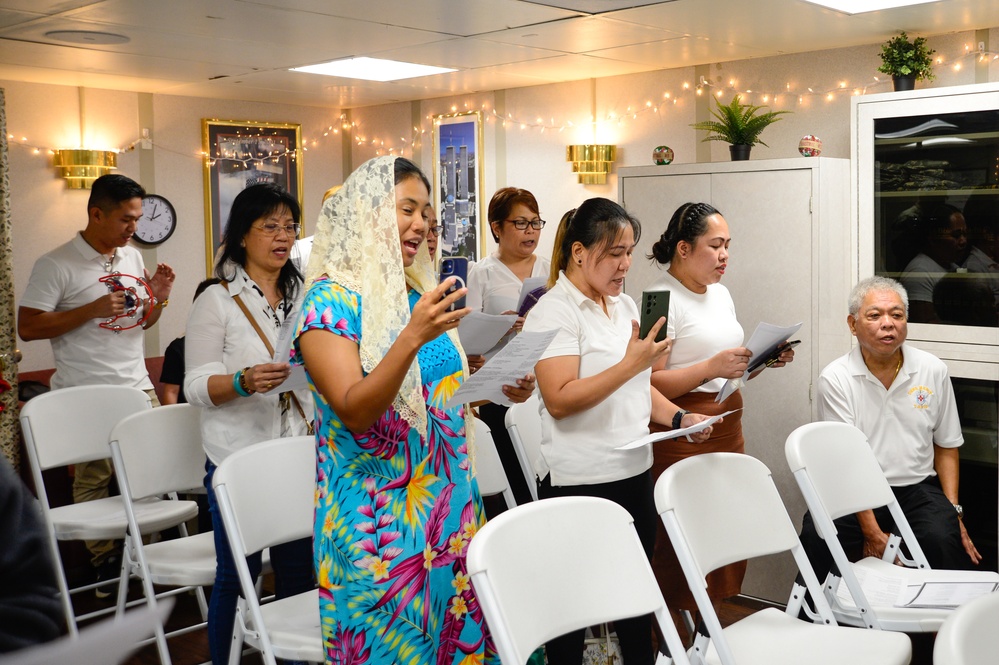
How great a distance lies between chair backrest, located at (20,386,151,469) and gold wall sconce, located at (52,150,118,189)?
3478mm

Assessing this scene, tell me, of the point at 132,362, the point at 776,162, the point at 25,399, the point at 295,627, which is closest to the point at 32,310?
the point at 132,362

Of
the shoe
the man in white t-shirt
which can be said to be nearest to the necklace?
the man in white t-shirt

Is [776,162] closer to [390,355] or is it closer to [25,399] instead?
[390,355]

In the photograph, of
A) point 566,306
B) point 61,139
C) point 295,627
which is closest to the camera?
point 295,627

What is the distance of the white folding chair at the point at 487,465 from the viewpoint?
3.24 metres

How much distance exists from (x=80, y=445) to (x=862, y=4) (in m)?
3.64

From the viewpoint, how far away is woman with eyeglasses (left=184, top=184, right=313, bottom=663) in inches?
113

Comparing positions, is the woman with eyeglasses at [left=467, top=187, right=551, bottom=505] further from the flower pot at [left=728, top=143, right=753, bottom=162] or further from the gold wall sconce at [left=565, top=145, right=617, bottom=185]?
the gold wall sconce at [left=565, top=145, right=617, bottom=185]

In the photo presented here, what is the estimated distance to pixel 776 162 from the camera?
442 cm

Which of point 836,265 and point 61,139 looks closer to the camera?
point 836,265

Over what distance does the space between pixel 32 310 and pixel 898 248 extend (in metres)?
3.89

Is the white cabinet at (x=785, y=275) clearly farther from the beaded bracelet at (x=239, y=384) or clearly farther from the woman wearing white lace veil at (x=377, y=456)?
the woman wearing white lace veil at (x=377, y=456)

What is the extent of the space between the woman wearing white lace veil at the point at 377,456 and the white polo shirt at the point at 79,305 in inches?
106

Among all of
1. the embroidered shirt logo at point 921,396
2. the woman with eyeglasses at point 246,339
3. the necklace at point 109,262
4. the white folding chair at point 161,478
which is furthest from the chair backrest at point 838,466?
the necklace at point 109,262
